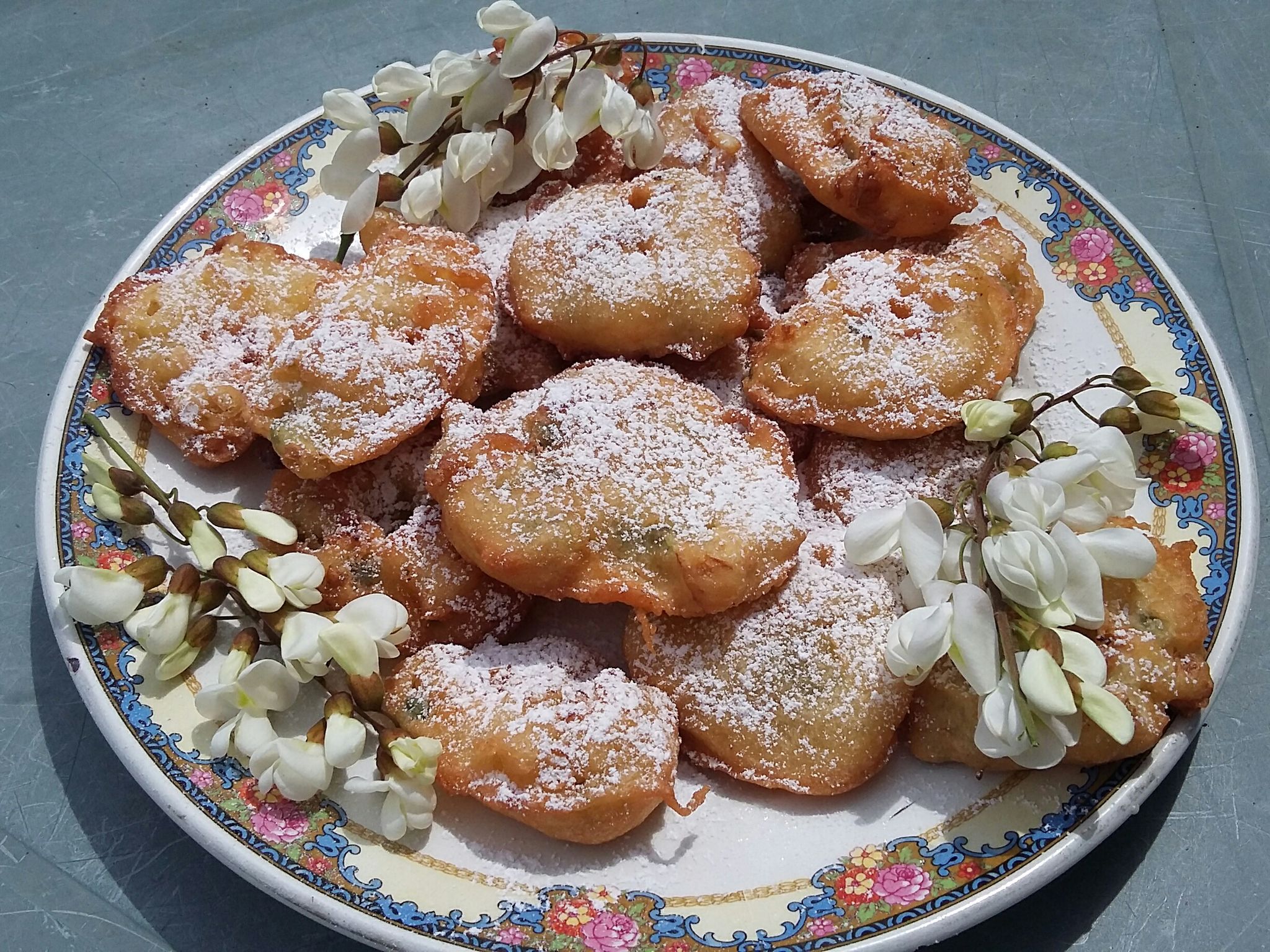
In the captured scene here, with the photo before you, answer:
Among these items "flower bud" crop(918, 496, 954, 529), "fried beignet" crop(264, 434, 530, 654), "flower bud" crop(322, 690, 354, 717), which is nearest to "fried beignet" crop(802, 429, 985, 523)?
"flower bud" crop(918, 496, 954, 529)

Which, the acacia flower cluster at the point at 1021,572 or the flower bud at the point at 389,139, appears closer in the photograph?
the acacia flower cluster at the point at 1021,572

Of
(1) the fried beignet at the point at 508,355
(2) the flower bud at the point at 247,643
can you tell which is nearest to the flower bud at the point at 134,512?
(2) the flower bud at the point at 247,643

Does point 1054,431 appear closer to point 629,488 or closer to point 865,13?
point 629,488

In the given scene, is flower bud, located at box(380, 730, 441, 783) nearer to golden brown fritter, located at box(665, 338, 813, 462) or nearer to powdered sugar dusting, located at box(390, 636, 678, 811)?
powdered sugar dusting, located at box(390, 636, 678, 811)

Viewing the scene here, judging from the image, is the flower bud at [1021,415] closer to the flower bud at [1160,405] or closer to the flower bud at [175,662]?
the flower bud at [1160,405]

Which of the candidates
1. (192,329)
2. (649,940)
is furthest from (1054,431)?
(192,329)

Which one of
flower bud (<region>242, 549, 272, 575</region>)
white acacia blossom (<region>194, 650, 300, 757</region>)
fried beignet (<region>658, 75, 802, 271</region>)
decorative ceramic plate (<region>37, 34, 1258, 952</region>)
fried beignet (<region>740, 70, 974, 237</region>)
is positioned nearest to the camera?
decorative ceramic plate (<region>37, 34, 1258, 952</region>)
